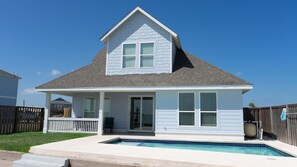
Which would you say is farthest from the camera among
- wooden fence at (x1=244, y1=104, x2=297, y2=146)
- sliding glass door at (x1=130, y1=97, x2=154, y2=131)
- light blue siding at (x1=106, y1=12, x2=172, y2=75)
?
sliding glass door at (x1=130, y1=97, x2=154, y2=131)

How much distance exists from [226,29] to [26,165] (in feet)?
65.6

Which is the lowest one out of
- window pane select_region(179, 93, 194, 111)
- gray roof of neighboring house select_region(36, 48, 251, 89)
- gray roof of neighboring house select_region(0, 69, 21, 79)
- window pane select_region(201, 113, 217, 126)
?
window pane select_region(201, 113, 217, 126)

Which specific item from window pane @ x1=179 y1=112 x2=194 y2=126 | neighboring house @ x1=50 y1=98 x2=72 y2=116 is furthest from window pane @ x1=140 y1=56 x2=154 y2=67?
neighboring house @ x1=50 y1=98 x2=72 y2=116

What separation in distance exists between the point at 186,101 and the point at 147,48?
437 centimetres

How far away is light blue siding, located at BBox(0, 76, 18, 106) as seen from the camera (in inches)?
1215

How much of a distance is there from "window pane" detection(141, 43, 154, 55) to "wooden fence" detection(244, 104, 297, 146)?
7.71 meters

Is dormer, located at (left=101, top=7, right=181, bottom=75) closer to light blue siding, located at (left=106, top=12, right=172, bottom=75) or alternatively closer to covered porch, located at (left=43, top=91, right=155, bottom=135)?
light blue siding, located at (left=106, top=12, right=172, bottom=75)

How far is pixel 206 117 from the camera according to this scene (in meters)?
12.0

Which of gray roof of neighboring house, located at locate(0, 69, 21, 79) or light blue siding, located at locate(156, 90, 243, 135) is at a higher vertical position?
gray roof of neighboring house, located at locate(0, 69, 21, 79)

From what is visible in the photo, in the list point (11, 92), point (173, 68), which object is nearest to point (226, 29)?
point (173, 68)

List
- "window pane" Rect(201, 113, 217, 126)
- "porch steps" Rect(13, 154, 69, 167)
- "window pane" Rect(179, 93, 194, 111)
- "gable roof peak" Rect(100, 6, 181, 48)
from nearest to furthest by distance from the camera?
"porch steps" Rect(13, 154, 69, 167) < "window pane" Rect(201, 113, 217, 126) < "window pane" Rect(179, 93, 194, 111) < "gable roof peak" Rect(100, 6, 181, 48)

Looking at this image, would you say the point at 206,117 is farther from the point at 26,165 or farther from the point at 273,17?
the point at 273,17

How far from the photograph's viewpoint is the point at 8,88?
105 feet

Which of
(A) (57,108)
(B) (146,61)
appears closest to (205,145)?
(B) (146,61)
